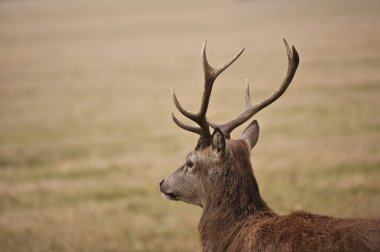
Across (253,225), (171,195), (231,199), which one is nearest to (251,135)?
(231,199)

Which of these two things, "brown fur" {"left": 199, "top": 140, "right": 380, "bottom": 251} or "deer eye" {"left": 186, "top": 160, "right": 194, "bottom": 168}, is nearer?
"brown fur" {"left": 199, "top": 140, "right": 380, "bottom": 251}

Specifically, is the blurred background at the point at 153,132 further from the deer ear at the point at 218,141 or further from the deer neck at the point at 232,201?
the deer ear at the point at 218,141

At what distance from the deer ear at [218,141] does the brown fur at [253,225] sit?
0.43 feet

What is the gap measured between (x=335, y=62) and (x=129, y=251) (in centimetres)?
2874

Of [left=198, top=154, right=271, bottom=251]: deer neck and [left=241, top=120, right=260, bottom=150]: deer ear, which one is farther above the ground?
[left=241, top=120, right=260, bottom=150]: deer ear

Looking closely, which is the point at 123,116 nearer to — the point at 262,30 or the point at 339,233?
the point at 339,233

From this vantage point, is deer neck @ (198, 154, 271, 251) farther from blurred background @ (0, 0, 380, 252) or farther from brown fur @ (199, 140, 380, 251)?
blurred background @ (0, 0, 380, 252)

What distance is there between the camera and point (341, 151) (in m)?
16.0

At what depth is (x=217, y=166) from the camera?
5773mm

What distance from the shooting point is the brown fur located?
14.8 feet

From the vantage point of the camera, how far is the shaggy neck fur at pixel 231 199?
18.5ft

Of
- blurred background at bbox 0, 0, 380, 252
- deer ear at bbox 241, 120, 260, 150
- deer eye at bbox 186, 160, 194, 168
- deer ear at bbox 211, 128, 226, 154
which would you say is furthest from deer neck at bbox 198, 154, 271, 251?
blurred background at bbox 0, 0, 380, 252

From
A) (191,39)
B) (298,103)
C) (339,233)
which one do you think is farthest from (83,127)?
(191,39)

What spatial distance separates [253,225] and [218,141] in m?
0.82
